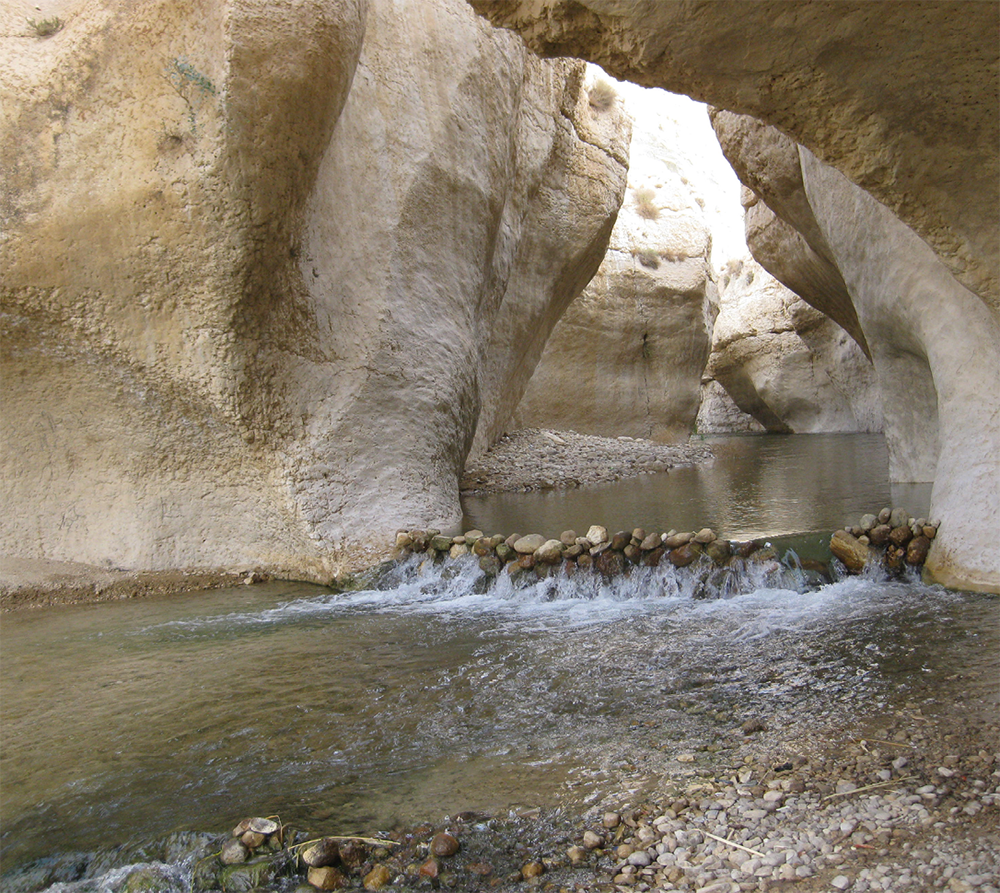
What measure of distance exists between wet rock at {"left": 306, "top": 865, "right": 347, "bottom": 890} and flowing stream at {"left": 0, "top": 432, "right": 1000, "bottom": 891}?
0.63 ft

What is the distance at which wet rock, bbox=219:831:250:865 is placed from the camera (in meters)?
2.11

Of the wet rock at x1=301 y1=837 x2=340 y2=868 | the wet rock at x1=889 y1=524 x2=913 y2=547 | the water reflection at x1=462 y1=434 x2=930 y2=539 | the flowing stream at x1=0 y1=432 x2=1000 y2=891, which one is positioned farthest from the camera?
the water reflection at x1=462 y1=434 x2=930 y2=539

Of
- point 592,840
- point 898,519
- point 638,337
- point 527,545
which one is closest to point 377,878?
point 592,840

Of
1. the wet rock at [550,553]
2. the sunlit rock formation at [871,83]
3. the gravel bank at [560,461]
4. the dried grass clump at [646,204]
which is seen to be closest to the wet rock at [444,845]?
the sunlit rock formation at [871,83]

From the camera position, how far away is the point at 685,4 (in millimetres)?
2902

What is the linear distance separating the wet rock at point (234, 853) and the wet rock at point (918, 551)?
447 centimetres

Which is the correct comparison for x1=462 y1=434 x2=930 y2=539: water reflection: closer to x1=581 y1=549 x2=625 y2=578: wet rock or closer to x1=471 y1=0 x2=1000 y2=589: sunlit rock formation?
x1=581 y1=549 x2=625 y2=578: wet rock

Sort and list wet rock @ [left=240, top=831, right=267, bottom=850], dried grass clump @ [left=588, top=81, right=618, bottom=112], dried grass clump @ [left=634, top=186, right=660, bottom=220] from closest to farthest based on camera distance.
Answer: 1. wet rock @ [left=240, top=831, right=267, bottom=850]
2. dried grass clump @ [left=588, top=81, right=618, bottom=112]
3. dried grass clump @ [left=634, top=186, right=660, bottom=220]

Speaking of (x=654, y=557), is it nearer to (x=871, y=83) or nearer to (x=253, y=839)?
(x=871, y=83)

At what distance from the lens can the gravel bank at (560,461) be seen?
10.7 metres

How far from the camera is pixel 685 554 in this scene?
5.03m

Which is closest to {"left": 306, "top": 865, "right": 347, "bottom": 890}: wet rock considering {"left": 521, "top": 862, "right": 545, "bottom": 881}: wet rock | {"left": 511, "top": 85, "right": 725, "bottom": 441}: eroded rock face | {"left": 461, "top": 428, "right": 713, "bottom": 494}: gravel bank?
{"left": 521, "top": 862, "right": 545, "bottom": 881}: wet rock

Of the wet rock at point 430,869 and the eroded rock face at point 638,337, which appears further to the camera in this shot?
the eroded rock face at point 638,337

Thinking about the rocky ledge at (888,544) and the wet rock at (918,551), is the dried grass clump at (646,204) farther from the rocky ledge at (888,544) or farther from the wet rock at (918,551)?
the wet rock at (918,551)
